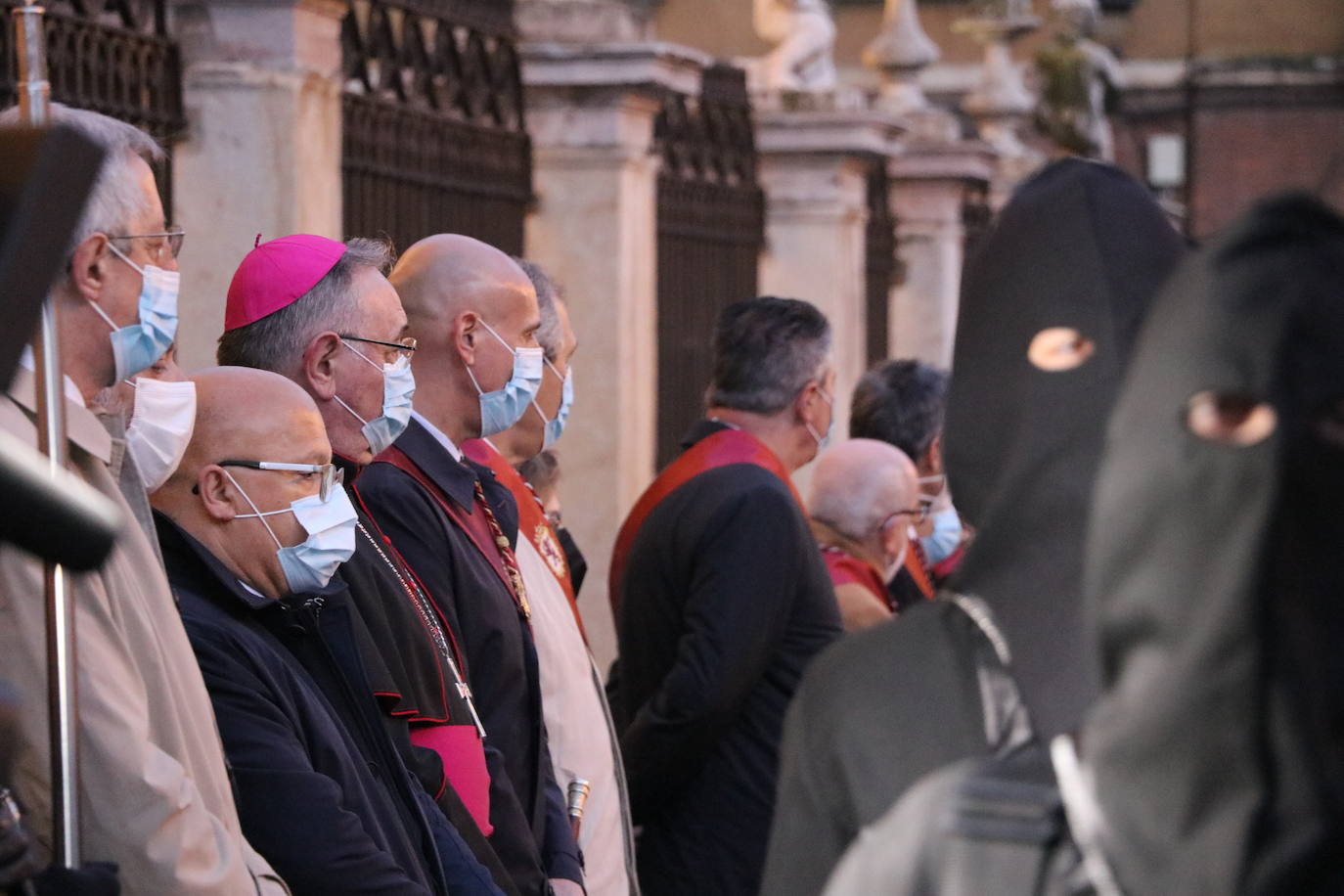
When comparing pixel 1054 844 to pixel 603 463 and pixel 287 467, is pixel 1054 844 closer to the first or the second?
pixel 287 467

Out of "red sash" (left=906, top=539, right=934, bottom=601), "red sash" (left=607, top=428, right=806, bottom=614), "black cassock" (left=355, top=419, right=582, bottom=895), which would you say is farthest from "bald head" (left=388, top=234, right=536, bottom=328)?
"red sash" (left=906, top=539, right=934, bottom=601)

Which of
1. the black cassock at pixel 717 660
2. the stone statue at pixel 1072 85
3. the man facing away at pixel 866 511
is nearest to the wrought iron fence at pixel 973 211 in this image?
the stone statue at pixel 1072 85

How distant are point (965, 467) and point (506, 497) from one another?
2.91 m

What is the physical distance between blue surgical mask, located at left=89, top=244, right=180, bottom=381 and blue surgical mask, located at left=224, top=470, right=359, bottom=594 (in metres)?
0.43

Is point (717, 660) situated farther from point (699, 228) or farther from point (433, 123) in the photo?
point (699, 228)

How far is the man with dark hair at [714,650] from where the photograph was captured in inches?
220

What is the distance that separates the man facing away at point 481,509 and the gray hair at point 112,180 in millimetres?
1008

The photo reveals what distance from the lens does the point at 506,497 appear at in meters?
5.12

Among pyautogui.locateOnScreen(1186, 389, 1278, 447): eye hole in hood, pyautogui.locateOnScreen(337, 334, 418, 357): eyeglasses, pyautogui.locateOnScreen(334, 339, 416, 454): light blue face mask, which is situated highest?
pyautogui.locateOnScreen(1186, 389, 1278, 447): eye hole in hood

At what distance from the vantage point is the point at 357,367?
15.7 feet

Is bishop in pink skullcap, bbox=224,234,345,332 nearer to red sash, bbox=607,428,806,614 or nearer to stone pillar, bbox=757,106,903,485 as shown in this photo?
red sash, bbox=607,428,806,614

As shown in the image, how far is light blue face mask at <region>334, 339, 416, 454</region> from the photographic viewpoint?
4.77m

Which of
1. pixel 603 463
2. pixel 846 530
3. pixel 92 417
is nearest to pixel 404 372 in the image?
pixel 92 417

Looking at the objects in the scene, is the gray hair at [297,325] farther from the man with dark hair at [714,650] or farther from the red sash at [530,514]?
the man with dark hair at [714,650]
